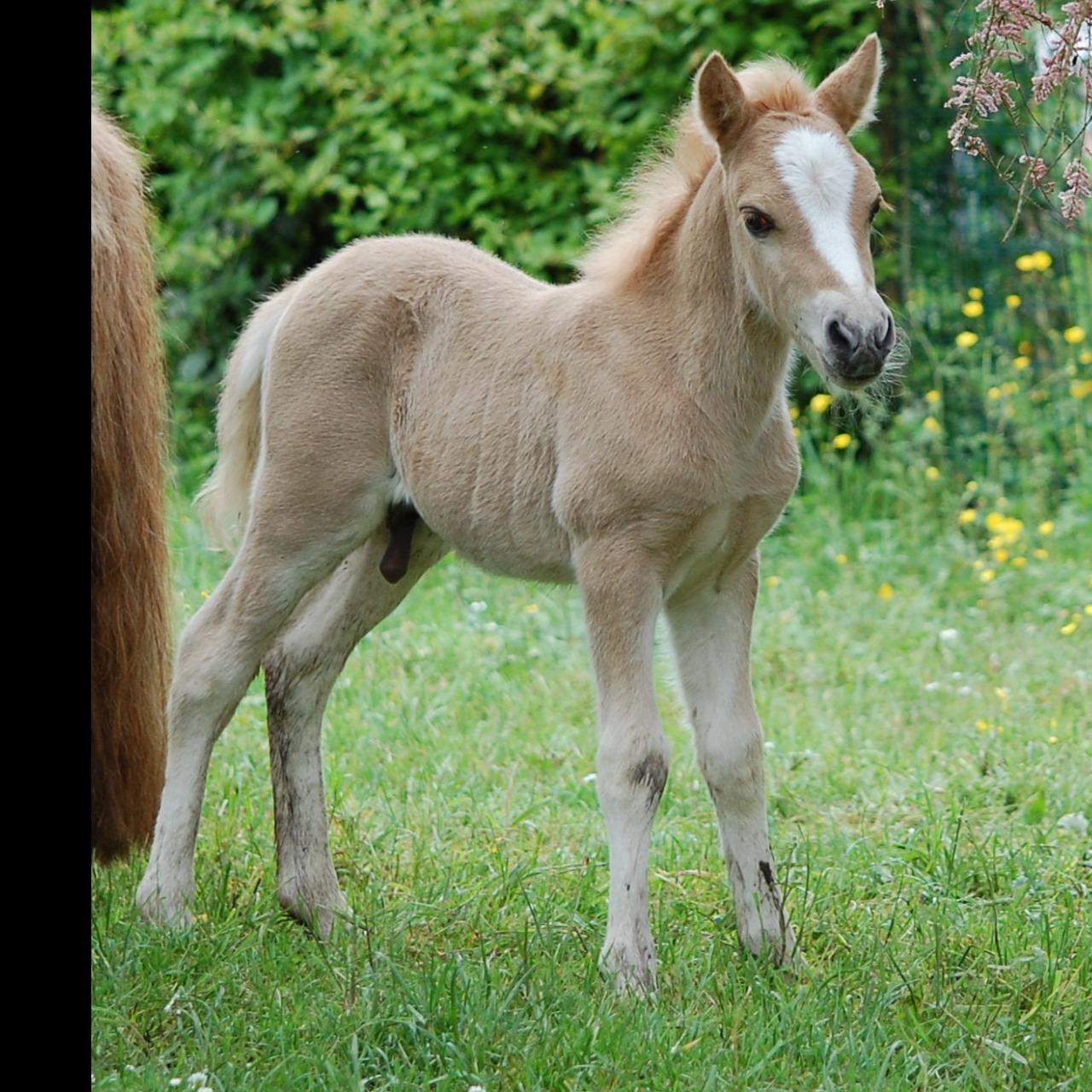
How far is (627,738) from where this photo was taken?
10.9ft

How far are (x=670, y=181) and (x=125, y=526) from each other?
156 cm

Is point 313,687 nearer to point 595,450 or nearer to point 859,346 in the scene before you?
point 595,450

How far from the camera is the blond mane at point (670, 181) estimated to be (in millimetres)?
3325

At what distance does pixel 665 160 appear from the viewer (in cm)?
378

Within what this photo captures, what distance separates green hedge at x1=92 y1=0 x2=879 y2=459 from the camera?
7.52 meters

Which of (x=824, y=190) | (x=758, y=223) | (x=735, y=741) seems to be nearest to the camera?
(x=824, y=190)

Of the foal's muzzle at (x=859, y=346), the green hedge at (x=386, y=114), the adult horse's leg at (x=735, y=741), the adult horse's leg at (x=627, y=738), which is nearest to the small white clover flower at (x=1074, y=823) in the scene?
the adult horse's leg at (x=735, y=741)

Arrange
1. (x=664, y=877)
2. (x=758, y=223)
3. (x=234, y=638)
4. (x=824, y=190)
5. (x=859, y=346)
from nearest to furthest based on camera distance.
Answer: (x=859, y=346), (x=824, y=190), (x=758, y=223), (x=234, y=638), (x=664, y=877)

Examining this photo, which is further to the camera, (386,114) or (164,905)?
(386,114)

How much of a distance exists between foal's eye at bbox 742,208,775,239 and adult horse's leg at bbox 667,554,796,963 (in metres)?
0.76

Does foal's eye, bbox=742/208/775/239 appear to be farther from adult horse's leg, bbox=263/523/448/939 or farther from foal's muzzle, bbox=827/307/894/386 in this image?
adult horse's leg, bbox=263/523/448/939

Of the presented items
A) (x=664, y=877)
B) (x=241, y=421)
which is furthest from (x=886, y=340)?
(x=241, y=421)
